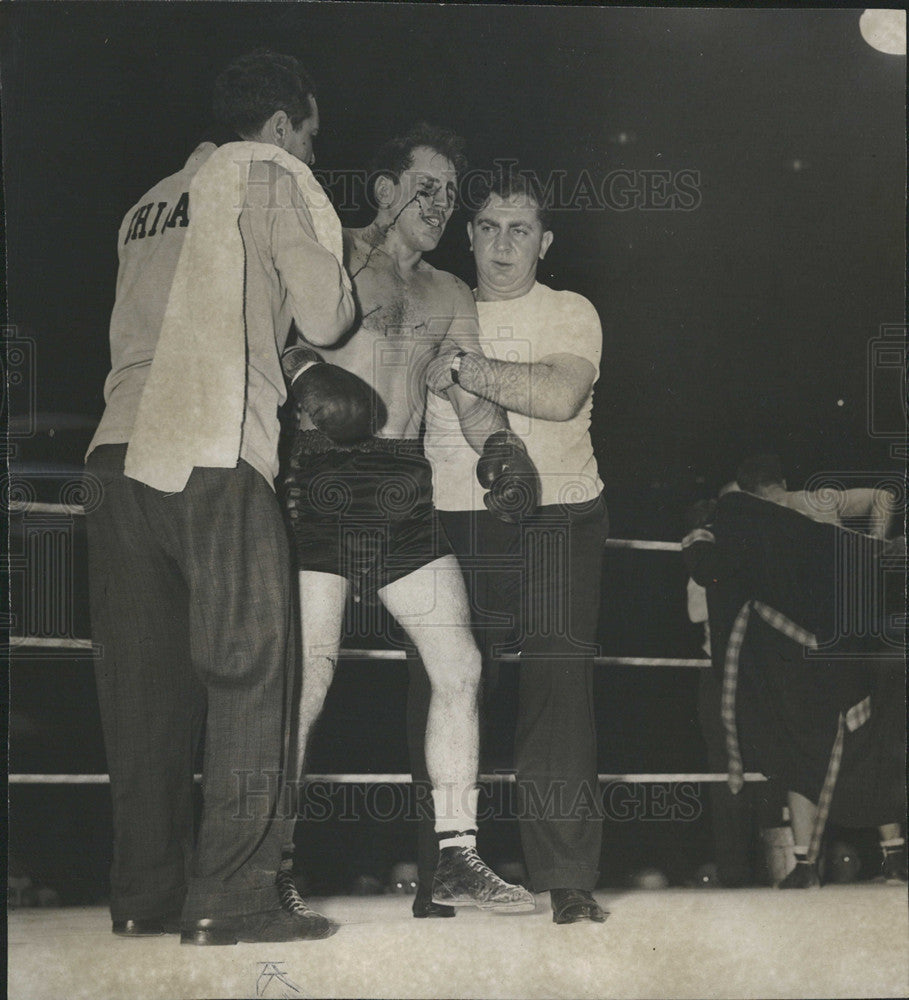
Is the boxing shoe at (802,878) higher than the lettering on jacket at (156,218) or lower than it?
lower

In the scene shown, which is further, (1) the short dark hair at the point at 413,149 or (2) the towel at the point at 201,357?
(1) the short dark hair at the point at 413,149

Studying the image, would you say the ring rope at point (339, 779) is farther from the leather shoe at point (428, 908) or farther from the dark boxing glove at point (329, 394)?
the dark boxing glove at point (329, 394)

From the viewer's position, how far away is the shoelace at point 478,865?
308 cm

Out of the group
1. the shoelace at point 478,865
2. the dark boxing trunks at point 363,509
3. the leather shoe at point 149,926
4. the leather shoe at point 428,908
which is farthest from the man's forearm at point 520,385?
the leather shoe at point 149,926

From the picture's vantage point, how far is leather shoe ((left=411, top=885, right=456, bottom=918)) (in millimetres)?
3088

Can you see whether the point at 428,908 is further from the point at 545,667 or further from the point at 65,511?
the point at 65,511

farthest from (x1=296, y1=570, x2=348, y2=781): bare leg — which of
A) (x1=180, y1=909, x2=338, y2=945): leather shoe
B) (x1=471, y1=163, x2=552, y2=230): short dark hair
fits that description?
(x1=471, y1=163, x2=552, y2=230): short dark hair

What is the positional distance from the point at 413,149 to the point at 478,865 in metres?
1.94

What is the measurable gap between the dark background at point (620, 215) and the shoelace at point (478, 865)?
0.26 meters

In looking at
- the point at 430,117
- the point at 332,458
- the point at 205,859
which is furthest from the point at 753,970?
the point at 430,117

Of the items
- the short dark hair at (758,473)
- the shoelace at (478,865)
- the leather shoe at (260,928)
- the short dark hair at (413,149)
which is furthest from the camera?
the short dark hair at (758,473)

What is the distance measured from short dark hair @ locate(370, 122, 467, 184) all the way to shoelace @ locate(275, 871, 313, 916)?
189 cm

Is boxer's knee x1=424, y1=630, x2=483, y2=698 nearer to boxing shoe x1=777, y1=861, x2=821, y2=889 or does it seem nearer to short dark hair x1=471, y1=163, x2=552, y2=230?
boxing shoe x1=777, y1=861, x2=821, y2=889

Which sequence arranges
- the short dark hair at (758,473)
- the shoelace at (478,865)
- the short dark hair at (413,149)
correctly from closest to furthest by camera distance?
the shoelace at (478,865)
the short dark hair at (413,149)
the short dark hair at (758,473)
